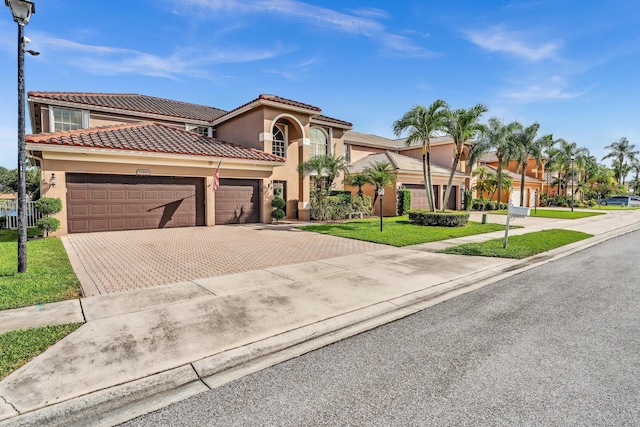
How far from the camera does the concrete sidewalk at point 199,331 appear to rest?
3.32m

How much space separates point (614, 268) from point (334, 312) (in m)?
8.58

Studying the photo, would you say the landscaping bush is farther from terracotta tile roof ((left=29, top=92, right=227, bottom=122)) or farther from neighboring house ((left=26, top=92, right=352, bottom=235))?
terracotta tile roof ((left=29, top=92, right=227, bottom=122))

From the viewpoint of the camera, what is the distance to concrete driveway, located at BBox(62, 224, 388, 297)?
24.5ft

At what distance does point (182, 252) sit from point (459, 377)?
879 cm

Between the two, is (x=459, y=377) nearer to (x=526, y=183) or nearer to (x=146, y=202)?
(x=146, y=202)

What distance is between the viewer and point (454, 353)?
4.24 metres

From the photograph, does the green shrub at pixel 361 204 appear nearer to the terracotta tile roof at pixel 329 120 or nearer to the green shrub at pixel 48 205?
the terracotta tile roof at pixel 329 120

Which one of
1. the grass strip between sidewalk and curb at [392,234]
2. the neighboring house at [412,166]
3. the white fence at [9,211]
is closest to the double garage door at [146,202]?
the white fence at [9,211]

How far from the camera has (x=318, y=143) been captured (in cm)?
2422

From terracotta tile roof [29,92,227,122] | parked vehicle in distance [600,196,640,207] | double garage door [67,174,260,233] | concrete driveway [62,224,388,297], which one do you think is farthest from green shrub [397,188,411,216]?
parked vehicle in distance [600,196,640,207]

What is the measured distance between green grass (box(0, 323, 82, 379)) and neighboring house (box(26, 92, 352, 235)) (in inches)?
423

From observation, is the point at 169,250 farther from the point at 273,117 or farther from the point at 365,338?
the point at 273,117

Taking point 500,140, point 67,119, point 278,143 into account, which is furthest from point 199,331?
point 500,140

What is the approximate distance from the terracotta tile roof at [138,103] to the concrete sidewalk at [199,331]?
673 inches
